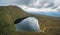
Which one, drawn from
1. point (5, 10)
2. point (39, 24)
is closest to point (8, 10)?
point (5, 10)

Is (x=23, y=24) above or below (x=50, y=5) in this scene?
below

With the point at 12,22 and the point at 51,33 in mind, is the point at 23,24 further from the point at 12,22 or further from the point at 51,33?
the point at 51,33

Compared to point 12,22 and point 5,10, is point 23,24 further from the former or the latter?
point 5,10

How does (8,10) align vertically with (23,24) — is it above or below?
above

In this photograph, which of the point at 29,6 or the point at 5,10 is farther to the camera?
the point at 5,10

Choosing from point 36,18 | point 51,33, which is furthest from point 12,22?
point 51,33

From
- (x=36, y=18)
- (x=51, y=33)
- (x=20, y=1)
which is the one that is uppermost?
(x=20, y=1)
